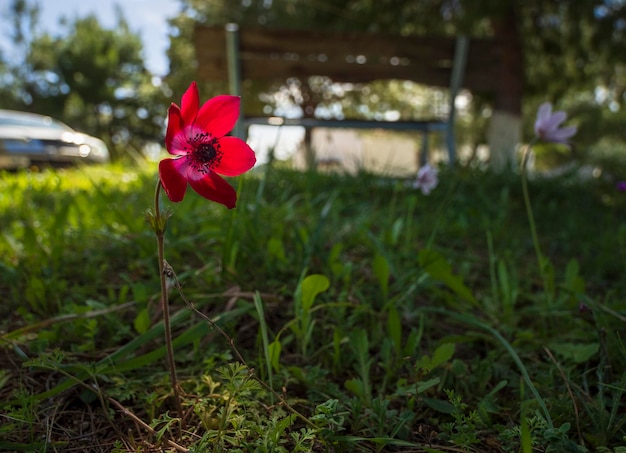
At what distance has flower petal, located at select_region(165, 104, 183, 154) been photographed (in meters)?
0.72

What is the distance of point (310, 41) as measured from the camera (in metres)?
4.13

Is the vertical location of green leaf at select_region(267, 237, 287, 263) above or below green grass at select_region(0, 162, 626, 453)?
above

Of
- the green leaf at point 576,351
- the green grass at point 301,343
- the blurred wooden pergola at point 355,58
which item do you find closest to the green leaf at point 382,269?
the green grass at point 301,343

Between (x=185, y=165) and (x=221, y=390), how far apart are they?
1.51 feet

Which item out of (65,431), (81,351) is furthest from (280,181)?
(65,431)

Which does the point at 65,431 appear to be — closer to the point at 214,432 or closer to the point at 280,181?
the point at 214,432

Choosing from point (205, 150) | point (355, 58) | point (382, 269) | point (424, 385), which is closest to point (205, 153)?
point (205, 150)

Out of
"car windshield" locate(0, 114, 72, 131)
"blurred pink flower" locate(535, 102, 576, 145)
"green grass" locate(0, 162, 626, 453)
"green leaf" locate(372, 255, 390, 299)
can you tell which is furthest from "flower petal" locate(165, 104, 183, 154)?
"car windshield" locate(0, 114, 72, 131)

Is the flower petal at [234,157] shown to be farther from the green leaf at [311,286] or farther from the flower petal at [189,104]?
the green leaf at [311,286]

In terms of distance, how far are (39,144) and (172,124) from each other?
10.6m

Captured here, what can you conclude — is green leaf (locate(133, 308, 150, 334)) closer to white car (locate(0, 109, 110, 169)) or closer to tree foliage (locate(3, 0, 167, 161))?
white car (locate(0, 109, 110, 169))

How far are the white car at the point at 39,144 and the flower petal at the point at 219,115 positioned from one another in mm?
8190

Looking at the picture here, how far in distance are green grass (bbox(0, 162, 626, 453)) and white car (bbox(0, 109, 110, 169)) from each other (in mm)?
7413

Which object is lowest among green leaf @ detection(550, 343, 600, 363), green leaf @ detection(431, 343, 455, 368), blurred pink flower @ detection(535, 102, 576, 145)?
green leaf @ detection(550, 343, 600, 363)
